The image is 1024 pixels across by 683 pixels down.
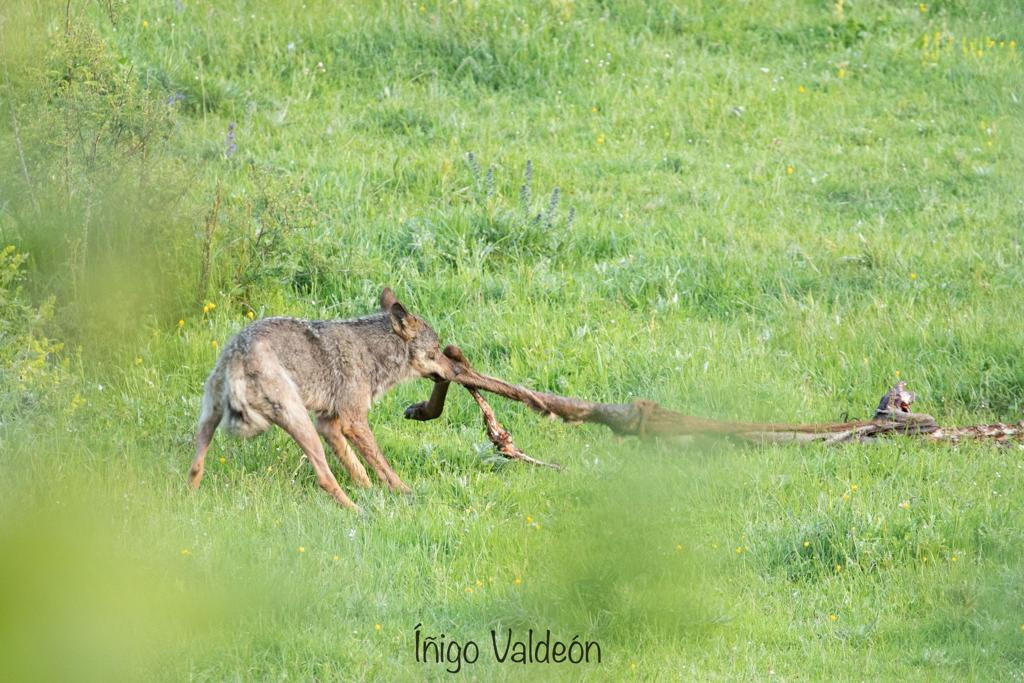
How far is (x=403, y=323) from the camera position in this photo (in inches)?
284

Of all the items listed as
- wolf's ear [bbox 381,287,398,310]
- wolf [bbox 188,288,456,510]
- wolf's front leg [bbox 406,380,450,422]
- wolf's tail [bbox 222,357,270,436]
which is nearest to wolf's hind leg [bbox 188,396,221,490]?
wolf [bbox 188,288,456,510]

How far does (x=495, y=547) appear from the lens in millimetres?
5816

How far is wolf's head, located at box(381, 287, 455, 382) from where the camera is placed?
7.20 m

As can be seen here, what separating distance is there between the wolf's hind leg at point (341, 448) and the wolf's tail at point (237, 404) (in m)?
0.70

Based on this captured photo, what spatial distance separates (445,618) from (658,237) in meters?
5.55

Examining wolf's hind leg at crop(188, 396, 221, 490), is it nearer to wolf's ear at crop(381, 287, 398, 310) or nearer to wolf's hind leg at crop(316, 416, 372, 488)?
wolf's hind leg at crop(316, 416, 372, 488)

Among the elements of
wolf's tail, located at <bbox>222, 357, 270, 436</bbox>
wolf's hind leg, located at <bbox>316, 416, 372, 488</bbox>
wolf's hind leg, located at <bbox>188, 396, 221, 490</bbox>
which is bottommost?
wolf's hind leg, located at <bbox>316, 416, 372, 488</bbox>

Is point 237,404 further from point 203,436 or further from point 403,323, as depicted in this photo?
point 403,323

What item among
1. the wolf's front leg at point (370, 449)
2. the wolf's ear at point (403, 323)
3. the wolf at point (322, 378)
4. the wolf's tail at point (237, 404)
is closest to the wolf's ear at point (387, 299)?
the wolf at point (322, 378)

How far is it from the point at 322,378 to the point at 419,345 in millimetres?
666

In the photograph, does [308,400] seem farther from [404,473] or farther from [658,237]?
[658,237]

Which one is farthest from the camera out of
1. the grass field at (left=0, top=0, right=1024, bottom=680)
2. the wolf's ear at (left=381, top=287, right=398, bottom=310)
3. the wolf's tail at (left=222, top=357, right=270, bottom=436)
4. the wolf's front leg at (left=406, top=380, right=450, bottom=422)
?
the wolf's ear at (left=381, top=287, right=398, bottom=310)

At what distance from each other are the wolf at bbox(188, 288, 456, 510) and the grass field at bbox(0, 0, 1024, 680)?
263 mm

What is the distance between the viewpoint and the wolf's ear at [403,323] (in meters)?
7.18
